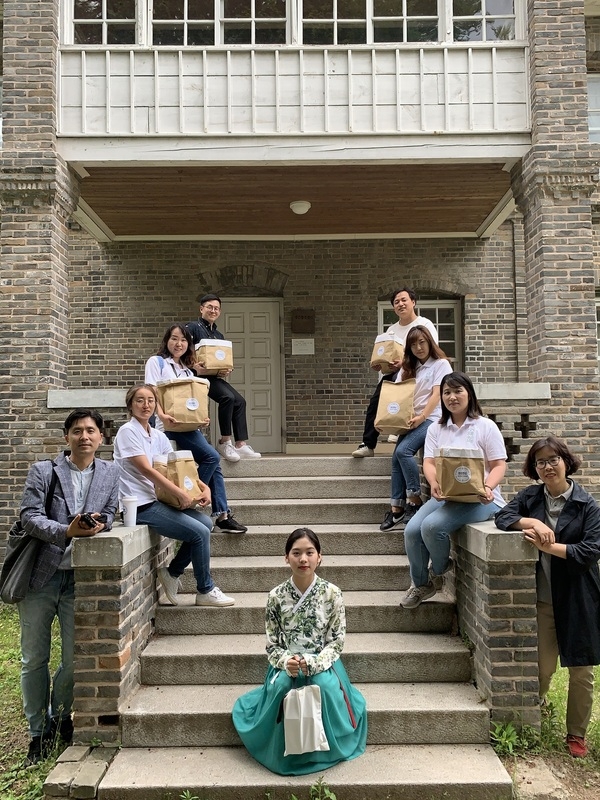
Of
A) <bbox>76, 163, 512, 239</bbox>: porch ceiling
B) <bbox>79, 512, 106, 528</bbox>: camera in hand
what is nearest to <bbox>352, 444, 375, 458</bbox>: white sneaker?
<bbox>79, 512, 106, 528</bbox>: camera in hand

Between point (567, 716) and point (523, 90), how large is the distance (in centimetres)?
627

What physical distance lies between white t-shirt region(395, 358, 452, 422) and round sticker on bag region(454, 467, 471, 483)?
124cm

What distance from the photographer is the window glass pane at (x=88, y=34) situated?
24.1 ft

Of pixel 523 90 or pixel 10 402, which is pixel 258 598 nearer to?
pixel 10 402

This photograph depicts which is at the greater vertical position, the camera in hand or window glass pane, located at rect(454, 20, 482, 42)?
window glass pane, located at rect(454, 20, 482, 42)

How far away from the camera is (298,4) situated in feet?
23.7

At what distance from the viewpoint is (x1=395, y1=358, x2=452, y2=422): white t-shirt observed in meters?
4.98

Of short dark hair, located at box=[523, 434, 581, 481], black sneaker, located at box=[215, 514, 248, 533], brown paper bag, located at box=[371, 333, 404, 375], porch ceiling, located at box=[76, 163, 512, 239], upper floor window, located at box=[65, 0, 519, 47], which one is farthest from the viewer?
porch ceiling, located at box=[76, 163, 512, 239]

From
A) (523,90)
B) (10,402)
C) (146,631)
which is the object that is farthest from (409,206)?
(146,631)

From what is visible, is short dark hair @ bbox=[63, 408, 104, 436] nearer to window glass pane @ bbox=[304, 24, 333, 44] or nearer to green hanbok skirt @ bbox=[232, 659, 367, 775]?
green hanbok skirt @ bbox=[232, 659, 367, 775]

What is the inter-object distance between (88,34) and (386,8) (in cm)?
330

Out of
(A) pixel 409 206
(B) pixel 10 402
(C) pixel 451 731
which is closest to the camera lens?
(C) pixel 451 731

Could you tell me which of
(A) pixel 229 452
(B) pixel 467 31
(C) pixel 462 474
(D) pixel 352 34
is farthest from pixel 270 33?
(C) pixel 462 474

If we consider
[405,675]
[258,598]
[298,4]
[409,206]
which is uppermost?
[298,4]
